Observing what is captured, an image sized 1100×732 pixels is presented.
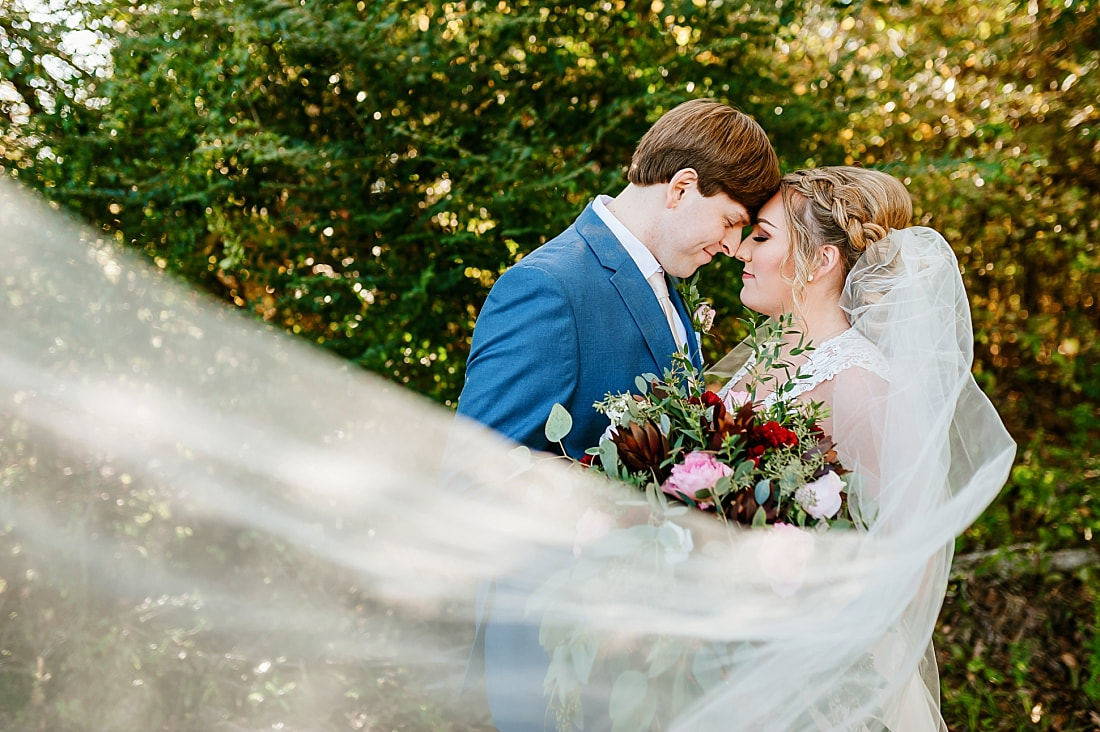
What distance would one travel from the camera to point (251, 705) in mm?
4023

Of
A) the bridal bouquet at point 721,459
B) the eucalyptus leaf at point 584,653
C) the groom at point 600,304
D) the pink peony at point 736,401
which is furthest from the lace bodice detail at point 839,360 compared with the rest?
the eucalyptus leaf at point 584,653

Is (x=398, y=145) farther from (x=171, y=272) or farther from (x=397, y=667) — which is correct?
(x=397, y=667)

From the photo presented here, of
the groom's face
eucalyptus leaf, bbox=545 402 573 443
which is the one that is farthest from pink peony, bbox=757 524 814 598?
the groom's face

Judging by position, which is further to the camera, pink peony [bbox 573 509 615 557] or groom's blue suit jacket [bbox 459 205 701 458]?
groom's blue suit jacket [bbox 459 205 701 458]

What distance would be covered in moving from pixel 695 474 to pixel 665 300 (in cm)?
91

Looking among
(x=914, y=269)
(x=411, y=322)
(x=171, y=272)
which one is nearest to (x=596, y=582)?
(x=914, y=269)

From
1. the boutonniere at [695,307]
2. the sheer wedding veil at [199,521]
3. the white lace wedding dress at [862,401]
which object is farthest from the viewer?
the sheer wedding veil at [199,521]

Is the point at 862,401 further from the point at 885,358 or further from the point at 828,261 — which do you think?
the point at 828,261

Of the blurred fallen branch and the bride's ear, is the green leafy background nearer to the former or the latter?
the blurred fallen branch

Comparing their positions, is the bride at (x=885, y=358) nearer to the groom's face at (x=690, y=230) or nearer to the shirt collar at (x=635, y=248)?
the groom's face at (x=690, y=230)

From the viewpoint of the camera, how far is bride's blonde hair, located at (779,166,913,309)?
252 cm

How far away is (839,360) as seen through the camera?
2330mm

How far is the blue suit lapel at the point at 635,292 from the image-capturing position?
88.4 inches

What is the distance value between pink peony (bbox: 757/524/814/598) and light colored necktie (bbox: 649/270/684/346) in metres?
0.81
